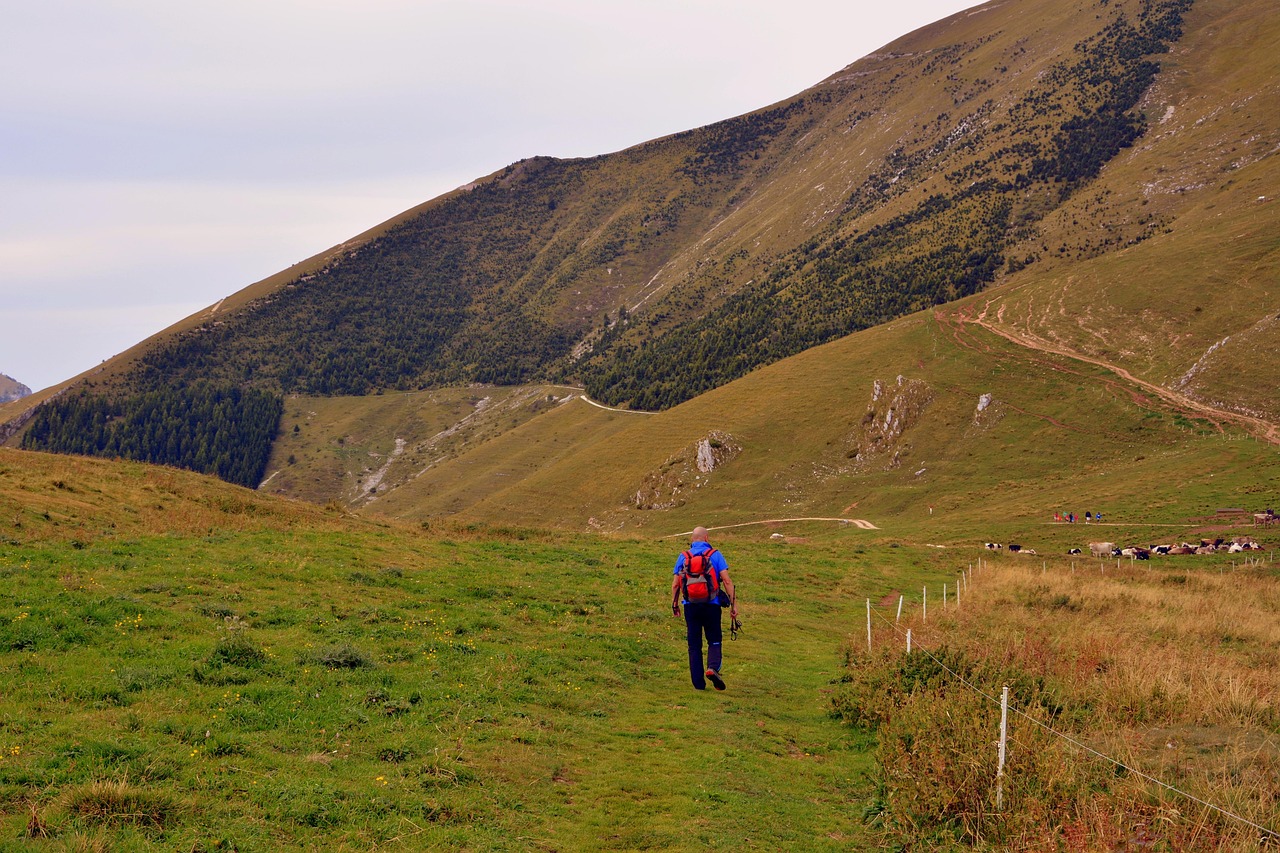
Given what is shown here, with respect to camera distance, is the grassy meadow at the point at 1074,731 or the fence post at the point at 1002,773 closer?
the grassy meadow at the point at 1074,731

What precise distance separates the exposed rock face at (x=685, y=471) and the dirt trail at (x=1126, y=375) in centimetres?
2961

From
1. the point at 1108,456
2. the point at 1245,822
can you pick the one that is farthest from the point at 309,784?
the point at 1108,456

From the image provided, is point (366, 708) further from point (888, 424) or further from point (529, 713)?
point (888, 424)

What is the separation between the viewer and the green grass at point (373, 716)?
862 centimetres

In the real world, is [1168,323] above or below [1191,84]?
below

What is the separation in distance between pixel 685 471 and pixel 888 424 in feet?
72.2

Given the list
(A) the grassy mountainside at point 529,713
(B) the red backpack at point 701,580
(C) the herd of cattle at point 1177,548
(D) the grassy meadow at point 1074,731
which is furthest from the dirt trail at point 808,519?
(B) the red backpack at point 701,580

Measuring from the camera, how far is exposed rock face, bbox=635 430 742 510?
84.1 metres

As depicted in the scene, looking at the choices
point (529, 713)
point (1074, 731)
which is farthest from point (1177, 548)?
point (529, 713)

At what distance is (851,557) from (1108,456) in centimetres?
3526

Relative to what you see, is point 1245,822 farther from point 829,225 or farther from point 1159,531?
point 829,225

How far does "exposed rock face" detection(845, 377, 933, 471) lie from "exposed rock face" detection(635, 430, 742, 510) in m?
13.4

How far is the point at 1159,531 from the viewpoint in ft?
148

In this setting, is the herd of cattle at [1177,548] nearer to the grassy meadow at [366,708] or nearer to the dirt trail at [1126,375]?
the dirt trail at [1126,375]
